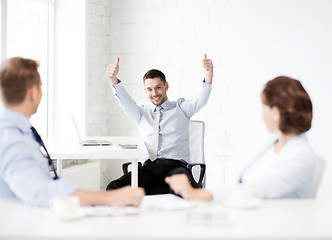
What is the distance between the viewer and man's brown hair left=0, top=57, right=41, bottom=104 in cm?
159

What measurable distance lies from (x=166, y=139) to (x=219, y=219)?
6.63 ft

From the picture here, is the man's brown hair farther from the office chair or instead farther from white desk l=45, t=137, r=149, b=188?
the office chair

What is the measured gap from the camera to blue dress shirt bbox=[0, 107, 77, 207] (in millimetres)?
1466

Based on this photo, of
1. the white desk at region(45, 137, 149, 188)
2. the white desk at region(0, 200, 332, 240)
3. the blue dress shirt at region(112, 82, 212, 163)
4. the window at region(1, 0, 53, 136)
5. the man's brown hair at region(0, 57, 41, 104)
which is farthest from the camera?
the window at region(1, 0, 53, 136)

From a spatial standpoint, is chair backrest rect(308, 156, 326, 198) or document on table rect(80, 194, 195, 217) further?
chair backrest rect(308, 156, 326, 198)

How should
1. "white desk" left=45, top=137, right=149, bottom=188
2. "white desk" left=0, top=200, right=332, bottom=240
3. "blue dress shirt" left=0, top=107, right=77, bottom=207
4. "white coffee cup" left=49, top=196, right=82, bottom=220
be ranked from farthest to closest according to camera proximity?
"white desk" left=45, top=137, right=149, bottom=188, "blue dress shirt" left=0, top=107, right=77, bottom=207, "white coffee cup" left=49, top=196, right=82, bottom=220, "white desk" left=0, top=200, right=332, bottom=240

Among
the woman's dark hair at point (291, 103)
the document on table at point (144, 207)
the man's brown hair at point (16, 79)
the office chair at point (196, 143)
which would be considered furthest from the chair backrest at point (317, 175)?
the office chair at point (196, 143)

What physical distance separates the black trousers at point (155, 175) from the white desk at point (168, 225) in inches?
59.9

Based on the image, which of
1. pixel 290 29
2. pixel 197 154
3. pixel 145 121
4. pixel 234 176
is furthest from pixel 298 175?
pixel 234 176

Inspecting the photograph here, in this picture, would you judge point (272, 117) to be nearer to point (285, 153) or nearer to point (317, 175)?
point (285, 153)

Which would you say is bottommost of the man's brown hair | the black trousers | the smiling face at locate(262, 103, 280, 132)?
the black trousers

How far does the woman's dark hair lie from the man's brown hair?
0.81 metres

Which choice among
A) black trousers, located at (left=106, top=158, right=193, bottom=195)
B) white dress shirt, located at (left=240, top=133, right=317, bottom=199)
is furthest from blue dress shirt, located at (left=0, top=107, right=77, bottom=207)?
black trousers, located at (left=106, top=158, right=193, bottom=195)

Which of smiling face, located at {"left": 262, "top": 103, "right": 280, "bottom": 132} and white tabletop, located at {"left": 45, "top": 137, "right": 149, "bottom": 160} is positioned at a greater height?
smiling face, located at {"left": 262, "top": 103, "right": 280, "bottom": 132}
